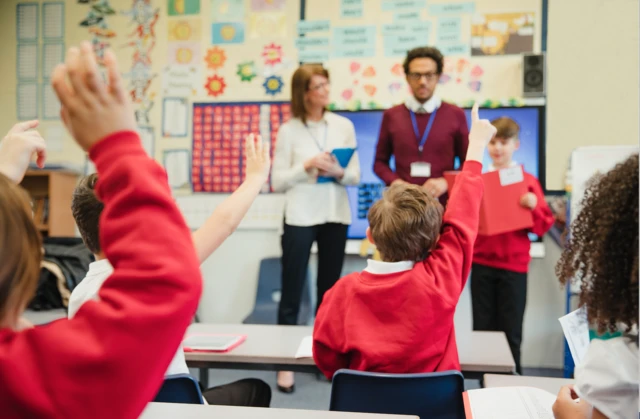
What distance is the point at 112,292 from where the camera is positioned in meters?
0.56

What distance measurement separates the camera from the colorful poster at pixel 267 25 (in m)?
4.03

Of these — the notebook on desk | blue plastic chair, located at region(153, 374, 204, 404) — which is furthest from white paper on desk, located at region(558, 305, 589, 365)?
the notebook on desk

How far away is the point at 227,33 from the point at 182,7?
0.44 meters

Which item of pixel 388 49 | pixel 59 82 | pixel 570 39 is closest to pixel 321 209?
Result: pixel 388 49

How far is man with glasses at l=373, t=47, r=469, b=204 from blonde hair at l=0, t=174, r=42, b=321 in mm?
2443

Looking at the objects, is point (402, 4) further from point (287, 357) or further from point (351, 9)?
point (287, 357)

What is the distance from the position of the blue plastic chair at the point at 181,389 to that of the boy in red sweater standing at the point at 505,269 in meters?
2.02

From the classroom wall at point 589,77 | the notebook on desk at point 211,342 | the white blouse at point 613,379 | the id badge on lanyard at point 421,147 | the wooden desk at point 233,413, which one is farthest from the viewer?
the classroom wall at point 589,77

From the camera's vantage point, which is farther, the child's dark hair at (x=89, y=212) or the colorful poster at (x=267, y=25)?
Result: the colorful poster at (x=267, y=25)

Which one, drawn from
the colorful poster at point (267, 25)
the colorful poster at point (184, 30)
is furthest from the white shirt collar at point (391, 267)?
the colorful poster at point (184, 30)

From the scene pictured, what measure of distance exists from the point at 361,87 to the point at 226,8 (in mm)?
1237

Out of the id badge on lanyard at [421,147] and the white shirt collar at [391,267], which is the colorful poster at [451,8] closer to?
the id badge on lanyard at [421,147]

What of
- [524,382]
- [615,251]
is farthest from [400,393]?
[615,251]

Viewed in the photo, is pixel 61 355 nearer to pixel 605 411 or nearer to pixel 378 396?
pixel 605 411
